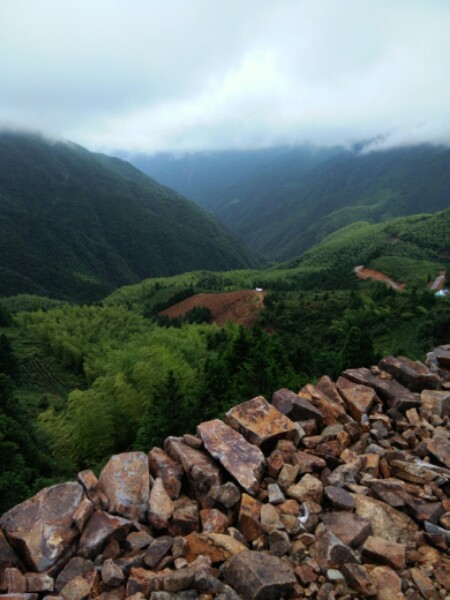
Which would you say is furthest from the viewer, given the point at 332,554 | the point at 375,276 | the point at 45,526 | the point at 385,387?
the point at 375,276

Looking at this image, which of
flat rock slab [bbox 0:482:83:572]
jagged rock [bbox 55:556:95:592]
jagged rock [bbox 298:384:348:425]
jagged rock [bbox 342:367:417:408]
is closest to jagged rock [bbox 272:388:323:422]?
jagged rock [bbox 298:384:348:425]

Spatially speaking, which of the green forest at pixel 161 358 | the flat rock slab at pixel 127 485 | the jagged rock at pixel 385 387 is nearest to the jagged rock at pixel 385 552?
the flat rock slab at pixel 127 485

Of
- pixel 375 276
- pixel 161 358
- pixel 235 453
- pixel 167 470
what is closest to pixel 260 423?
pixel 235 453

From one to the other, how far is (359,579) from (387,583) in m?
0.41

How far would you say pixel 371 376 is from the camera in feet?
37.1

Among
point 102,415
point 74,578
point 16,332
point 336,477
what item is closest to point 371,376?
point 336,477

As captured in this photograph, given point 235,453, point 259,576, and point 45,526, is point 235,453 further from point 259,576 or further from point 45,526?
point 45,526

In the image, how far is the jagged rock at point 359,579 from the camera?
17.5ft

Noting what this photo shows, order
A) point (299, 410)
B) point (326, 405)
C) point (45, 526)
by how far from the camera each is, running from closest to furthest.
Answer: point (45, 526) → point (299, 410) → point (326, 405)

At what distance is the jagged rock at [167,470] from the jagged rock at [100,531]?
96 centimetres

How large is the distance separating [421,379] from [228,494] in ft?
22.6

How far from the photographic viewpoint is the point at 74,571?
5.68 meters

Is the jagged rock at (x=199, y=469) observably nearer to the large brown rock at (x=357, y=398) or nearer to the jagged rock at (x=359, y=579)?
the jagged rock at (x=359, y=579)

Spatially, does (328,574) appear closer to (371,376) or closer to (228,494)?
(228,494)
